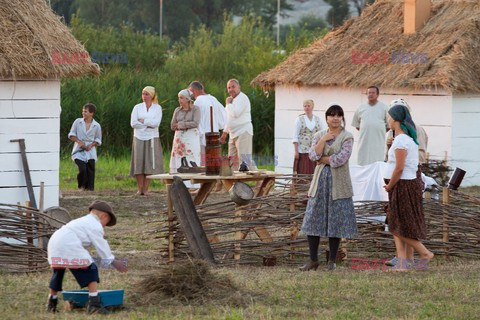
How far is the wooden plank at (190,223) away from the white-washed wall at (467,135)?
9843 mm

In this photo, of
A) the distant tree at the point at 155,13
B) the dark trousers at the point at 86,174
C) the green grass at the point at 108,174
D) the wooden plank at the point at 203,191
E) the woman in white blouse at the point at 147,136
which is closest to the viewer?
the wooden plank at the point at 203,191

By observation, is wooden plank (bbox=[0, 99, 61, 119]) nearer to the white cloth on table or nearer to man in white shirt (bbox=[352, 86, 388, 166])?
the white cloth on table

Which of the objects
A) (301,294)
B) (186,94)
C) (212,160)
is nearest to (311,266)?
(301,294)

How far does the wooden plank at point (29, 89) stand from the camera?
555 inches

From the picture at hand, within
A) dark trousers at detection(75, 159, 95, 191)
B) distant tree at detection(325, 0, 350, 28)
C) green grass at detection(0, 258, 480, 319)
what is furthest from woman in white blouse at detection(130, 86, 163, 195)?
distant tree at detection(325, 0, 350, 28)

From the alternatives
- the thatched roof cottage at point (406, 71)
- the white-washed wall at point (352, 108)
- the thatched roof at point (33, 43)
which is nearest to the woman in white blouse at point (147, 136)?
the thatched roof at point (33, 43)

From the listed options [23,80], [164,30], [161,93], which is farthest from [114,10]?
[23,80]

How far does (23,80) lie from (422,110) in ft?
29.1

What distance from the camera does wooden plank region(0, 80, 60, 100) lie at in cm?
1410

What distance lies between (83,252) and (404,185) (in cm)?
372

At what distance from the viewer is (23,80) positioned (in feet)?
46.7

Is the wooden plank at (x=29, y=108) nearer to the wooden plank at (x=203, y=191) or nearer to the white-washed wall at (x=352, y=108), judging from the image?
the wooden plank at (x=203, y=191)

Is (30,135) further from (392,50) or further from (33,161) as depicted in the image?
(392,50)

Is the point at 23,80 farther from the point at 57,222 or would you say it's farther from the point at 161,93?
the point at 161,93
